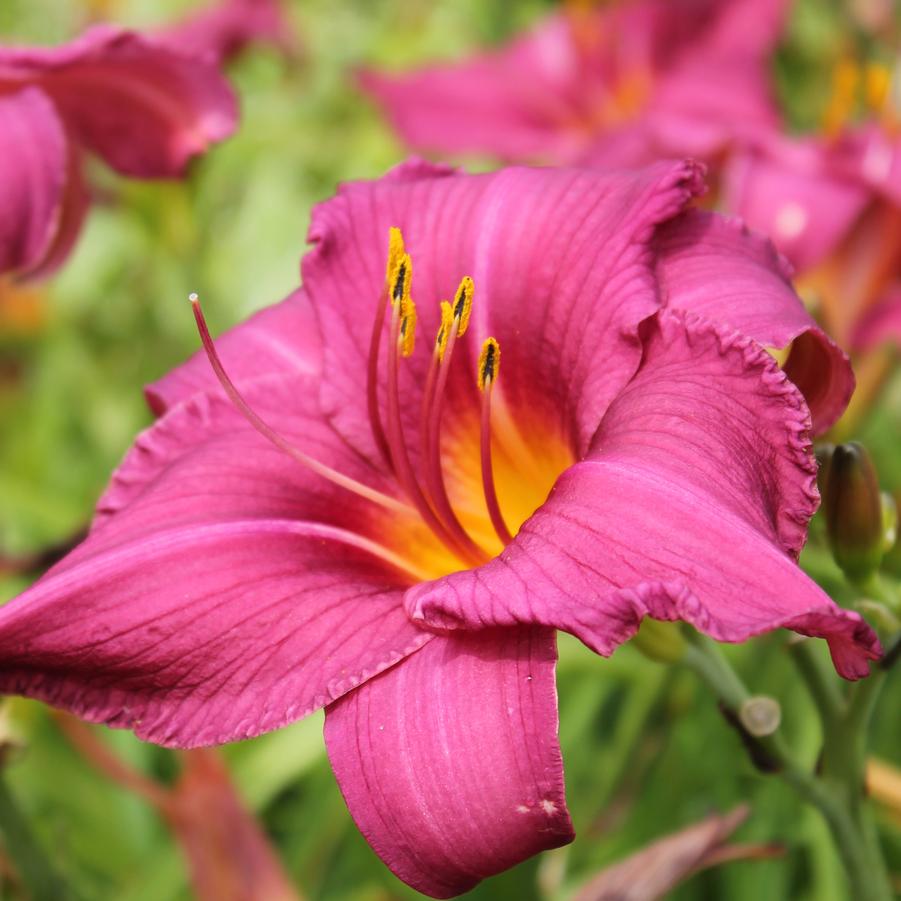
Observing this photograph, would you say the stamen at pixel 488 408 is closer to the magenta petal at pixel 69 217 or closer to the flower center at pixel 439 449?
the flower center at pixel 439 449

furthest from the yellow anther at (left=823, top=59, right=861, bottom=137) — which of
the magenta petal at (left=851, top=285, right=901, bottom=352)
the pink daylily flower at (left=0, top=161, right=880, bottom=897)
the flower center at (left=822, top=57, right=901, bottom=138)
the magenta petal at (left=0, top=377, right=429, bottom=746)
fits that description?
the magenta petal at (left=0, top=377, right=429, bottom=746)

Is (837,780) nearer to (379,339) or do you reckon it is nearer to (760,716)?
(760,716)

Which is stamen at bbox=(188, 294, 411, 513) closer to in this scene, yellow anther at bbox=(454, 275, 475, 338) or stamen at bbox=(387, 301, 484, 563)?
stamen at bbox=(387, 301, 484, 563)

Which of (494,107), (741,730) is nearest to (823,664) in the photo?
(741,730)

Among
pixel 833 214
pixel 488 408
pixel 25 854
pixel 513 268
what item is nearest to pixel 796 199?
pixel 833 214

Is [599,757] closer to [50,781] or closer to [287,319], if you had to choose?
[50,781]

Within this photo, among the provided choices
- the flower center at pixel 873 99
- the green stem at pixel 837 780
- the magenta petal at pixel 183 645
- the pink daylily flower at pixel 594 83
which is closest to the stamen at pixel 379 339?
the magenta petal at pixel 183 645
